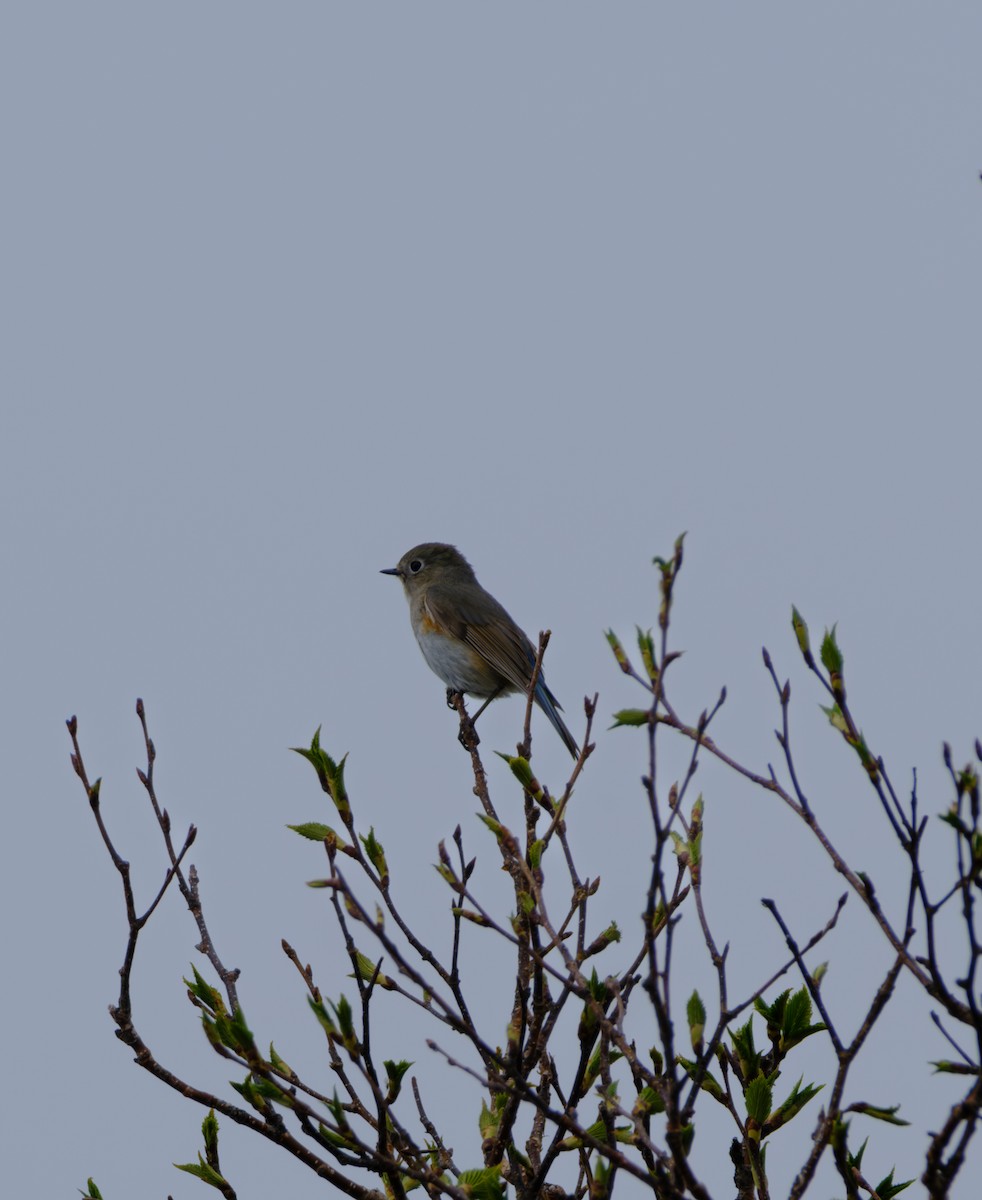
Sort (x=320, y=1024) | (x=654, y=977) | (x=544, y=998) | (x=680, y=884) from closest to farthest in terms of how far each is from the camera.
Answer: (x=654, y=977)
(x=320, y=1024)
(x=544, y=998)
(x=680, y=884)

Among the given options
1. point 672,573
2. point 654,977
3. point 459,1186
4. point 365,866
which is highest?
point 672,573

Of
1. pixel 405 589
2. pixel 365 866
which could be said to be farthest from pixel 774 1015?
pixel 405 589

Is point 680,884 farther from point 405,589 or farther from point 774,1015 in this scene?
point 405,589

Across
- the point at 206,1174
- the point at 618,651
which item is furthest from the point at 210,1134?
the point at 618,651

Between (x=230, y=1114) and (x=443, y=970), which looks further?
(x=443, y=970)

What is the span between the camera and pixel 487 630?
9.95 m

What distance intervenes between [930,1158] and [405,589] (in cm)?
879

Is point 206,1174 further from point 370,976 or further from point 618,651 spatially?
point 618,651

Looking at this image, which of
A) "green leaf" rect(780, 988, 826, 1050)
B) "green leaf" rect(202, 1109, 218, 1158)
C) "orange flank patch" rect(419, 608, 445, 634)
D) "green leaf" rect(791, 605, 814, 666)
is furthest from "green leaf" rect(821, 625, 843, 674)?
"orange flank patch" rect(419, 608, 445, 634)

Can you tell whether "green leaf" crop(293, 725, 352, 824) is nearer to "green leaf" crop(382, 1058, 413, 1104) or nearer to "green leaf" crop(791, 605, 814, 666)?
"green leaf" crop(382, 1058, 413, 1104)

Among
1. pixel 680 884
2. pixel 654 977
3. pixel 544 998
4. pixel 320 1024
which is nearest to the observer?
pixel 654 977

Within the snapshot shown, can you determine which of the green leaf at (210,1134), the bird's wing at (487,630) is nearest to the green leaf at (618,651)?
the green leaf at (210,1134)

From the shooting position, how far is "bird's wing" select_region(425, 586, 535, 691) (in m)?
9.74

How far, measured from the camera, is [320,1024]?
3057 mm
